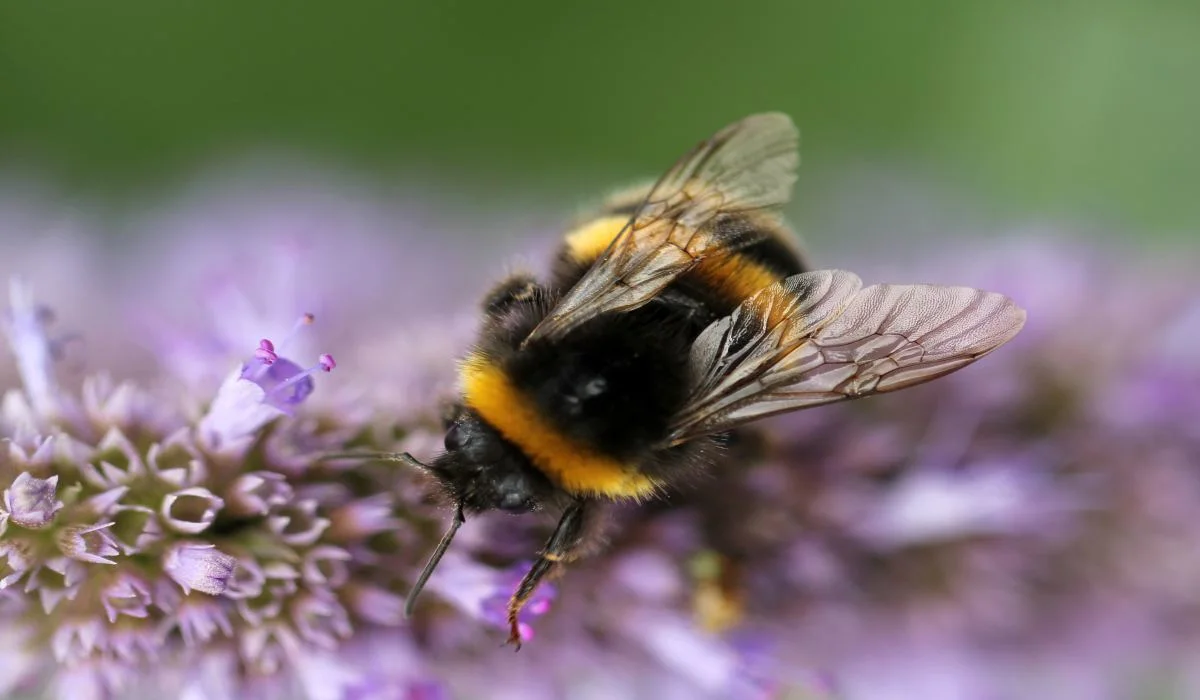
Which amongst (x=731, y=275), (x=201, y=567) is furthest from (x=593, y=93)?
(x=201, y=567)

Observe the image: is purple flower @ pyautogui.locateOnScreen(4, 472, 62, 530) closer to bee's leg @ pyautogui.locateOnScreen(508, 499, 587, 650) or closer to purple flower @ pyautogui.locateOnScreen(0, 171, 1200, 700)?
purple flower @ pyautogui.locateOnScreen(0, 171, 1200, 700)

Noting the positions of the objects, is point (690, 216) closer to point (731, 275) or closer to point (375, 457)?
point (731, 275)

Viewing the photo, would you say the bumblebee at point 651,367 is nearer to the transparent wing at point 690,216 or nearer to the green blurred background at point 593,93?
the transparent wing at point 690,216

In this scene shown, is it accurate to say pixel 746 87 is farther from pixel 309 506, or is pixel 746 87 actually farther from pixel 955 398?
pixel 309 506

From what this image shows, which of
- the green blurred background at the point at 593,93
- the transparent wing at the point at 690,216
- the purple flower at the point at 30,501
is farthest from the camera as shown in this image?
the green blurred background at the point at 593,93

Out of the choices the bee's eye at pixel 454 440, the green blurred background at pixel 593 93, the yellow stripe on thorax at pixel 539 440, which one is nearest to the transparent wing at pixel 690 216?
the yellow stripe on thorax at pixel 539 440

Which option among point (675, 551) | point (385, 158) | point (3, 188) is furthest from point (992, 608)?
point (3, 188)
